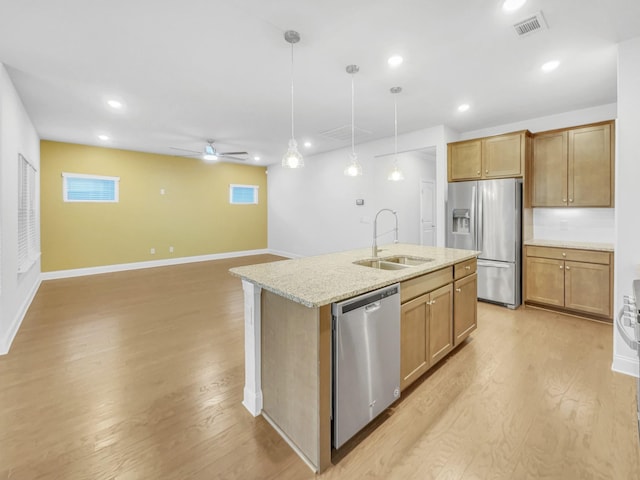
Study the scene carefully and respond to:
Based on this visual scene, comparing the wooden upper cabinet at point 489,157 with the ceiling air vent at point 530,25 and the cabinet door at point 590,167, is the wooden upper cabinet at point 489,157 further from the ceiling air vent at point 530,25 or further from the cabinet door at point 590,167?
the ceiling air vent at point 530,25

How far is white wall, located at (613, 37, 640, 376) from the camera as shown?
2395mm

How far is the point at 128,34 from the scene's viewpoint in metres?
2.41

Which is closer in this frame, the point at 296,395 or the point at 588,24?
the point at 296,395

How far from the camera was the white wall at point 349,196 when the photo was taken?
5418 mm

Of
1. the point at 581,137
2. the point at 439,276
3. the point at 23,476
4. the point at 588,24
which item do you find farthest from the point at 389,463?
the point at 581,137

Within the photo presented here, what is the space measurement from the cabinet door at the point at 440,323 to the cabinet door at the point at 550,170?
256 cm

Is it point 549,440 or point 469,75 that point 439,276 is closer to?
point 549,440

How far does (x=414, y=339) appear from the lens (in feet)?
7.12

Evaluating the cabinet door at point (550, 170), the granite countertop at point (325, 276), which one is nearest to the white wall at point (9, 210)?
the granite countertop at point (325, 276)

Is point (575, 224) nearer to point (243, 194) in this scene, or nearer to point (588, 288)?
point (588, 288)

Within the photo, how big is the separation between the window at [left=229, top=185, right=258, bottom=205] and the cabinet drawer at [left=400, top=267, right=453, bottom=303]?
6952 millimetres

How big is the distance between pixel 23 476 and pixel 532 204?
5.44m

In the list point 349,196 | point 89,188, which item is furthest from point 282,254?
point 89,188

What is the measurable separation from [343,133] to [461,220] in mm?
2530
